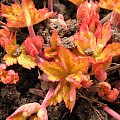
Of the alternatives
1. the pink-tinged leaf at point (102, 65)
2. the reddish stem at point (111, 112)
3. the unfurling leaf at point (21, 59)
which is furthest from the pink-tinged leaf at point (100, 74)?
the unfurling leaf at point (21, 59)

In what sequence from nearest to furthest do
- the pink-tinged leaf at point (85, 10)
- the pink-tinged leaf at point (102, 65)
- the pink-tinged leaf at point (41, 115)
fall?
the pink-tinged leaf at point (41, 115) → the pink-tinged leaf at point (102, 65) → the pink-tinged leaf at point (85, 10)

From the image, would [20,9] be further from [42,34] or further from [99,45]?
[99,45]

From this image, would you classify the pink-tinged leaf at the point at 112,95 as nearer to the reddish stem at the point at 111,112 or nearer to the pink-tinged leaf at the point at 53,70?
the reddish stem at the point at 111,112

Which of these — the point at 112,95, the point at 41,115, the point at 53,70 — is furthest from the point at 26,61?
the point at 112,95

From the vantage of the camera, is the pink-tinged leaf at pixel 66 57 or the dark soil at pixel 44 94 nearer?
the pink-tinged leaf at pixel 66 57

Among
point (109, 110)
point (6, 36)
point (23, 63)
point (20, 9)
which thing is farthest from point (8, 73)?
point (109, 110)

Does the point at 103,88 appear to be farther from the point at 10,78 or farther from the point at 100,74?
the point at 10,78
